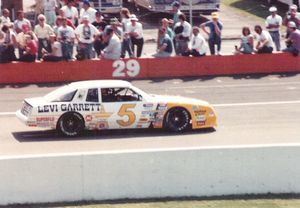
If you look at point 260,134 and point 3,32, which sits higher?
point 3,32

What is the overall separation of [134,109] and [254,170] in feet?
16.4

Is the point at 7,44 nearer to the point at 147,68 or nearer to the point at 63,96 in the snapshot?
the point at 147,68

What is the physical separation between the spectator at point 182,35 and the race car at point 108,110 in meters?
6.89

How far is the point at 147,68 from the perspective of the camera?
80.5 ft

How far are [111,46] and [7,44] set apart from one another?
115 inches

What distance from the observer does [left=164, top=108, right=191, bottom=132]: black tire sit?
59.2 feet

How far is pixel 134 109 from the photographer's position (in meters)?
17.9

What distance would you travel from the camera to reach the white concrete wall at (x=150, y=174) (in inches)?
502

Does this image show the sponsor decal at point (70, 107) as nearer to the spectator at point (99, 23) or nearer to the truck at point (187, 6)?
the spectator at point (99, 23)

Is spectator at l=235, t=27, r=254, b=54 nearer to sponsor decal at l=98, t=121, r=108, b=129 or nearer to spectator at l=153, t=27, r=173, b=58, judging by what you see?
spectator at l=153, t=27, r=173, b=58

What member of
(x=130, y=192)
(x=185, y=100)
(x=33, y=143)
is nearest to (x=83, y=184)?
(x=130, y=192)

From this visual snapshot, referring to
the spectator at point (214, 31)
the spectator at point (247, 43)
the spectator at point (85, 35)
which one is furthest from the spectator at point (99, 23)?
the spectator at point (247, 43)

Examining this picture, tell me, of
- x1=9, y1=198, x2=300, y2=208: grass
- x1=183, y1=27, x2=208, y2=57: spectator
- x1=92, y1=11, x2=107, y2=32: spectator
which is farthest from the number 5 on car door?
x1=92, y1=11, x2=107, y2=32: spectator

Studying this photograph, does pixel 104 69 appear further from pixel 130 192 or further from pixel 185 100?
pixel 130 192
